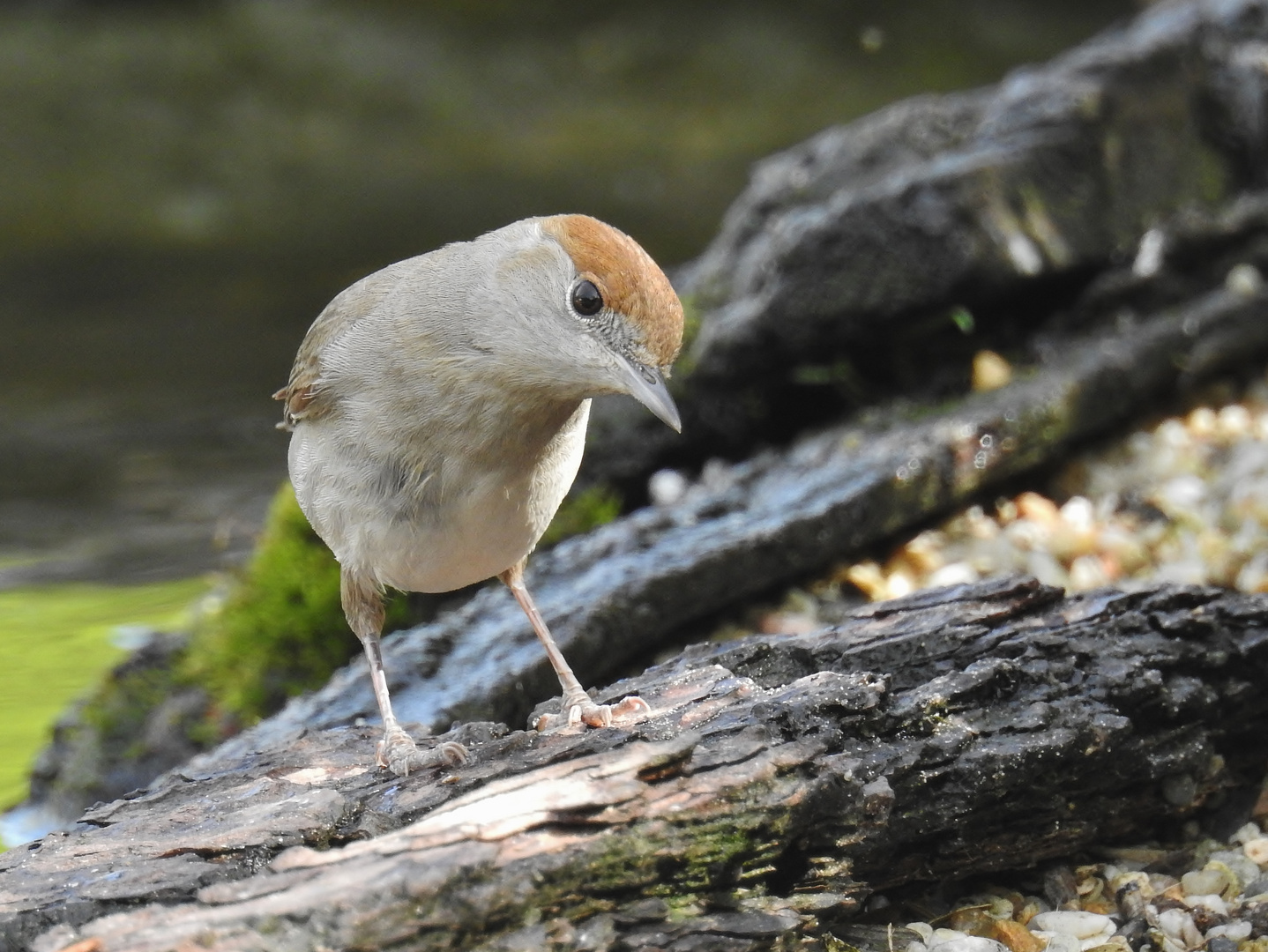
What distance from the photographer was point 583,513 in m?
6.10

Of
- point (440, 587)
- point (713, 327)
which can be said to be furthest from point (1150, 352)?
point (440, 587)

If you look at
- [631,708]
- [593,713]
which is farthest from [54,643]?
[631,708]

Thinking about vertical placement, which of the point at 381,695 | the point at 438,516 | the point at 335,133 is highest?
the point at 335,133

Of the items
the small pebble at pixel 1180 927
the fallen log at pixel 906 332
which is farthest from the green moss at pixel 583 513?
the small pebble at pixel 1180 927

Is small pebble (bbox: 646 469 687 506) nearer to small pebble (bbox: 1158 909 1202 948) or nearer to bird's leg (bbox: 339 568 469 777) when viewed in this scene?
bird's leg (bbox: 339 568 469 777)

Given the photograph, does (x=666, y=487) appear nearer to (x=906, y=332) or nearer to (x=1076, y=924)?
(x=906, y=332)

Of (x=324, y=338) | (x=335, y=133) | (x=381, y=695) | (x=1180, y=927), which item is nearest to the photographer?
(x=1180, y=927)

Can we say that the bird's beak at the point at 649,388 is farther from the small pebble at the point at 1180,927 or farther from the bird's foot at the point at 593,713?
the small pebble at the point at 1180,927

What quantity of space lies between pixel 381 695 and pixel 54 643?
150 inches

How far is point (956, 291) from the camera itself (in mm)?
5910

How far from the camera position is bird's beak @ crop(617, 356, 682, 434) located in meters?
3.16

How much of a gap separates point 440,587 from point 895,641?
4.03ft

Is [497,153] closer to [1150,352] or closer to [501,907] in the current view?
[1150,352]

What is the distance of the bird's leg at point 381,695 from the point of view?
3.24m
